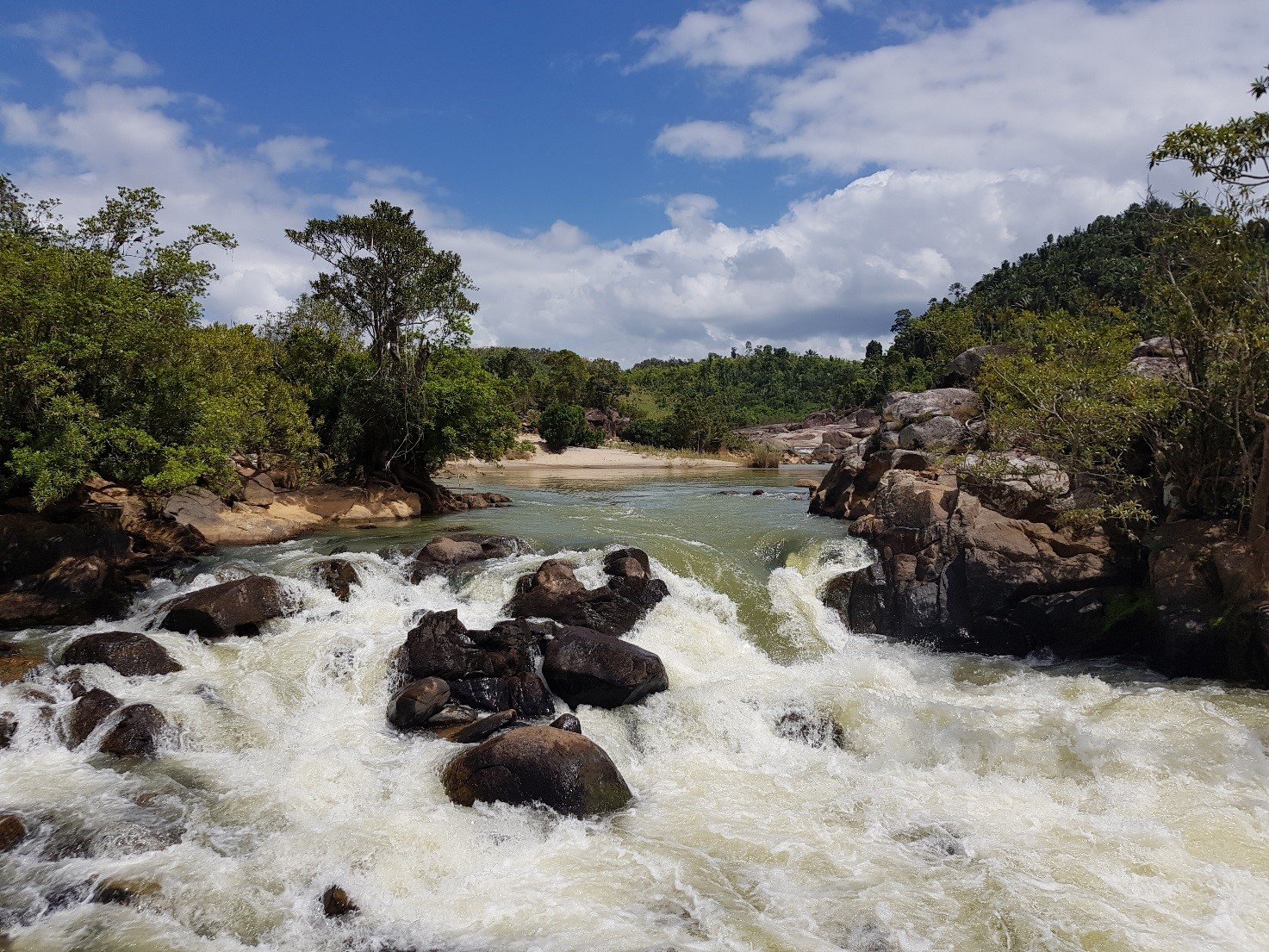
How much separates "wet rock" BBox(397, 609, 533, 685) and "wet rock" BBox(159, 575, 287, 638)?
10.0 feet

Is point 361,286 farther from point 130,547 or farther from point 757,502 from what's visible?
point 757,502

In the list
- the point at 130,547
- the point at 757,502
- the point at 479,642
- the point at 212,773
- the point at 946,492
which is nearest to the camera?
the point at 212,773

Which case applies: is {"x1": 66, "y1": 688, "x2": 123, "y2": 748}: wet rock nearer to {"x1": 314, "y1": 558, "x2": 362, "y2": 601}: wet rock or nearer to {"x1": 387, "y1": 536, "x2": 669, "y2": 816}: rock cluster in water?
{"x1": 387, "y1": 536, "x2": 669, "y2": 816}: rock cluster in water

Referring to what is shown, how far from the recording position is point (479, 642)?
12070 mm

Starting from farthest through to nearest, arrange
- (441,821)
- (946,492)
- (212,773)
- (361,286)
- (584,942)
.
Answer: (361,286) → (946,492) → (212,773) → (441,821) → (584,942)

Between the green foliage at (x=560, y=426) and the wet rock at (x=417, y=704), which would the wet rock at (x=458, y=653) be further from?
the green foliage at (x=560, y=426)

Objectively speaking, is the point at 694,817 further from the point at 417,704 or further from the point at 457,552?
the point at 457,552

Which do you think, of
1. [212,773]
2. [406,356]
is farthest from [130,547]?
[406,356]

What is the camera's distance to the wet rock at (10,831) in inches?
291

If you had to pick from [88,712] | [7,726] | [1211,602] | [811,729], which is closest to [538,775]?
[811,729]

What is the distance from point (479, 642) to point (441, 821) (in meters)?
3.94

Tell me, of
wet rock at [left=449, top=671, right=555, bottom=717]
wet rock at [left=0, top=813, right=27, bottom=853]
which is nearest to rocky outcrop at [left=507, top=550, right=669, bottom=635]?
wet rock at [left=449, top=671, right=555, bottom=717]

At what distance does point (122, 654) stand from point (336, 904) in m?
6.73

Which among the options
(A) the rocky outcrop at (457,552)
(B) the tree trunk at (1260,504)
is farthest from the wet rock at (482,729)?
(B) the tree trunk at (1260,504)
